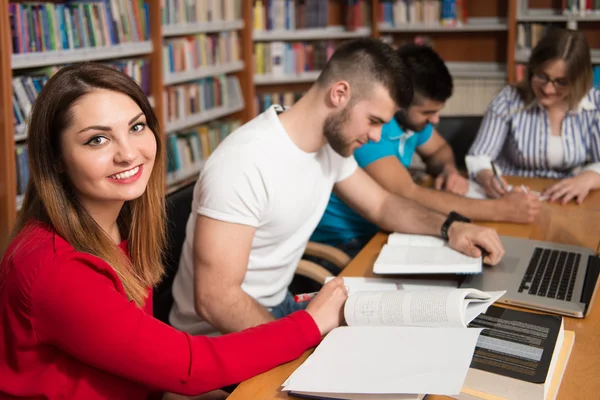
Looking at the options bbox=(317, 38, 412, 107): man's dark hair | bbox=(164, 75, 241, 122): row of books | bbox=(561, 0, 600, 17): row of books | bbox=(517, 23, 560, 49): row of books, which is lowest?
bbox=(164, 75, 241, 122): row of books

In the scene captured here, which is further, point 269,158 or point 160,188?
point 269,158

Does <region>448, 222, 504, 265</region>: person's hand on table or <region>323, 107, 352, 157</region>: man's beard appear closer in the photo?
<region>448, 222, 504, 265</region>: person's hand on table

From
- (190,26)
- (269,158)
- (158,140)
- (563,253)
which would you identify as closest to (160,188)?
(158,140)

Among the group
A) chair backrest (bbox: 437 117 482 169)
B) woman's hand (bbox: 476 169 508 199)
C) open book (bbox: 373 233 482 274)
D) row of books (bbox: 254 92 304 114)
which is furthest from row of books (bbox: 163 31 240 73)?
open book (bbox: 373 233 482 274)

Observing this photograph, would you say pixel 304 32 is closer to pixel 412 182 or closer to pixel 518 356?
pixel 412 182

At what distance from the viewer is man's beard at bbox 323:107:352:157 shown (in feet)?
5.82

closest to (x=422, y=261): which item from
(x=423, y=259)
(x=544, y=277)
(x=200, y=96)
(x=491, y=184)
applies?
(x=423, y=259)

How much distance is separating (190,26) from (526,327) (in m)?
3.33

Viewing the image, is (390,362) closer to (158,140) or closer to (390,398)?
(390,398)

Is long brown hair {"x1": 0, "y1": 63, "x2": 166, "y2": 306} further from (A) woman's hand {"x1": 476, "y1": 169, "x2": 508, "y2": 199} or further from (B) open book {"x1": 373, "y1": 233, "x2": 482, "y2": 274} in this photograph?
(A) woman's hand {"x1": 476, "y1": 169, "x2": 508, "y2": 199}

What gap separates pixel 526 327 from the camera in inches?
49.2

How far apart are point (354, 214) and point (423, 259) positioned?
71 cm

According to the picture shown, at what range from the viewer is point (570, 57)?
250cm

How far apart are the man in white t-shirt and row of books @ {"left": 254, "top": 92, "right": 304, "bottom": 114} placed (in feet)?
9.92
